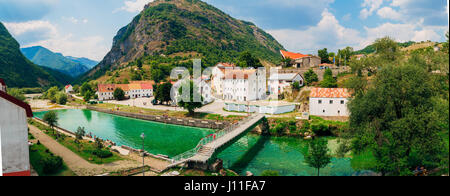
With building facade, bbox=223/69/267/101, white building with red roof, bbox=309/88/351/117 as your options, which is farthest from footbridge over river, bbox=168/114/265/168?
building facade, bbox=223/69/267/101

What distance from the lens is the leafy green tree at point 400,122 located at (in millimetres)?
14289

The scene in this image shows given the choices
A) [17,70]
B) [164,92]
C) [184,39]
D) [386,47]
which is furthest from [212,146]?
[17,70]

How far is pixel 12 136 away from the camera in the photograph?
12.1 meters

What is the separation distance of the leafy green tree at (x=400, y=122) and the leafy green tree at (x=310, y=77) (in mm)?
28904

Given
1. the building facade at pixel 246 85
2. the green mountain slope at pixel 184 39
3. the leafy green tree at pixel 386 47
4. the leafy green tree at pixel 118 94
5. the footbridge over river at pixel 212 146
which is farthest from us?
the green mountain slope at pixel 184 39

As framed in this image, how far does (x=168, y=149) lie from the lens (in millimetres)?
26969

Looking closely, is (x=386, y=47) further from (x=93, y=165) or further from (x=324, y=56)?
(x=93, y=165)

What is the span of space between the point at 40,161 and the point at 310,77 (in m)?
44.4

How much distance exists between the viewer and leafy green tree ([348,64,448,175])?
46.9 ft

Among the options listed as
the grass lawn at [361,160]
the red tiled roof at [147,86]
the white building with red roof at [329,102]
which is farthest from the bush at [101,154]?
the red tiled roof at [147,86]

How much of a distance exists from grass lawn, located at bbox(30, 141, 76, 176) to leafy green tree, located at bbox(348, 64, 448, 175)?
20.6 m

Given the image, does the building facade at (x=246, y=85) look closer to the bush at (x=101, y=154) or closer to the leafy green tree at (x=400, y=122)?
the leafy green tree at (x=400, y=122)
